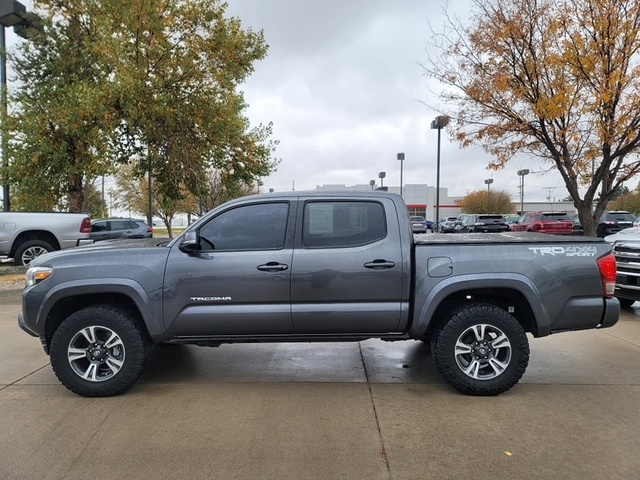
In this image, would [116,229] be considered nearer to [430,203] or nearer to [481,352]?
[481,352]

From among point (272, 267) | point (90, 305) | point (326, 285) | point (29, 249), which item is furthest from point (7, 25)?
point (326, 285)

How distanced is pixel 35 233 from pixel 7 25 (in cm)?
688

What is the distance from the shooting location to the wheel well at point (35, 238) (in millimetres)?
11711

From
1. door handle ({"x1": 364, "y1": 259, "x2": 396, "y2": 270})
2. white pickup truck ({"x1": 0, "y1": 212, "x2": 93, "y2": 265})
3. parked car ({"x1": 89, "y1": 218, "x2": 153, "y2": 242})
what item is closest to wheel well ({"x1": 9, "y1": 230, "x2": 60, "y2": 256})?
white pickup truck ({"x1": 0, "y1": 212, "x2": 93, "y2": 265})

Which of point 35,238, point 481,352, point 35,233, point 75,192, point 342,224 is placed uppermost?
point 75,192

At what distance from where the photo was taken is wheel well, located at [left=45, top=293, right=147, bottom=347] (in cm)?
417

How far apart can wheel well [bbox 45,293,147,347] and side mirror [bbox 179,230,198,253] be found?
0.73 m

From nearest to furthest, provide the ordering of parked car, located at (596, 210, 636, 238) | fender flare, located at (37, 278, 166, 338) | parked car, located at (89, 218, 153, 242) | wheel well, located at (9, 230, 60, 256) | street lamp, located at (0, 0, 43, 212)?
fender flare, located at (37, 278, 166, 338), wheel well, located at (9, 230, 60, 256), street lamp, located at (0, 0, 43, 212), parked car, located at (89, 218, 153, 242), parked car, located at (596, 210, 636, 238)

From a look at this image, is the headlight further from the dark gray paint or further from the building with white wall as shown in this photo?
the building with white wall

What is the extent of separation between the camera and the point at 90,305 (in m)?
4.18

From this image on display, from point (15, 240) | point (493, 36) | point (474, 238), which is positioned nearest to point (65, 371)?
point (474, 238)

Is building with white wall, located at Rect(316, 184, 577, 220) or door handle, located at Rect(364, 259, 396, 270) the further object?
building with white wall, located at Rect(316, 184, 577, 220)

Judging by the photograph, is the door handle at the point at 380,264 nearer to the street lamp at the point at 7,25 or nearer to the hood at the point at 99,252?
the hood at the point at 99,252

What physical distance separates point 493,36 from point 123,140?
10751 mm
